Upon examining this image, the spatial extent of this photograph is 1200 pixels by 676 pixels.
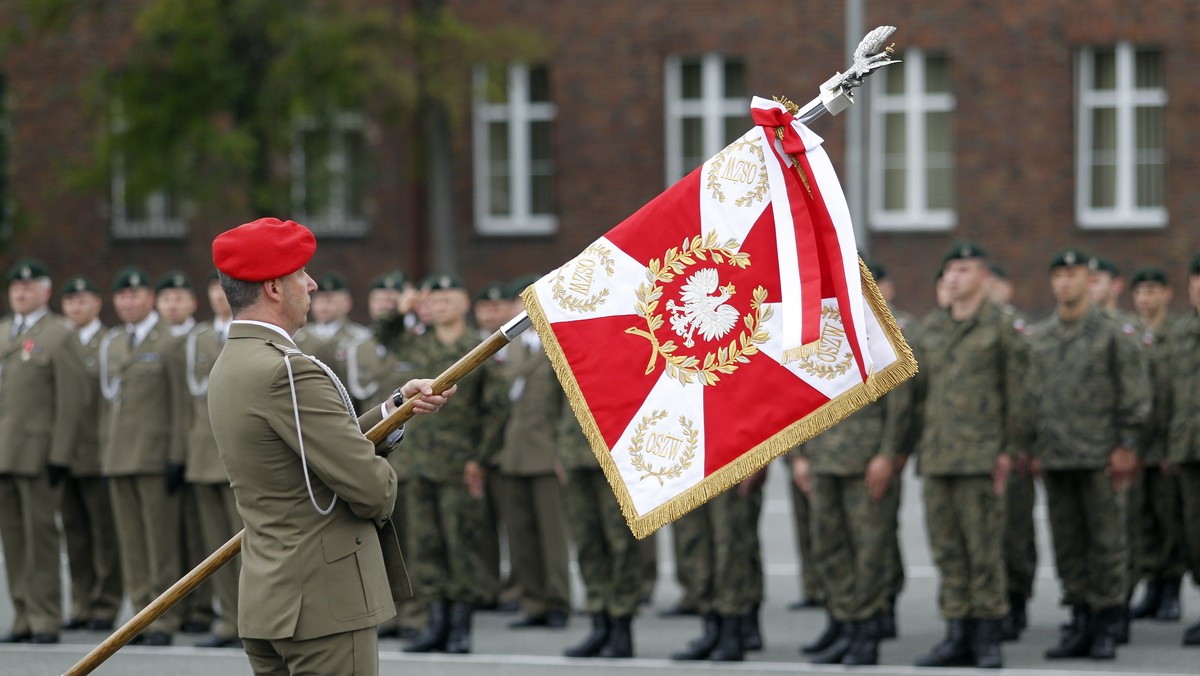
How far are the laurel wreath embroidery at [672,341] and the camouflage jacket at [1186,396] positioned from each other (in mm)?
5246

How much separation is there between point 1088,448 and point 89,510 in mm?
6603

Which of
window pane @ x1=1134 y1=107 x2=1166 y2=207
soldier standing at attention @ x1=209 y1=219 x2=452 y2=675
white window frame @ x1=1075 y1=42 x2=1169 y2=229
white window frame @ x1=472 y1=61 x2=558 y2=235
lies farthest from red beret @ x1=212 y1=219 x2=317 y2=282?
white window frame @ x1=472 y1=61 x2=558 y2=235

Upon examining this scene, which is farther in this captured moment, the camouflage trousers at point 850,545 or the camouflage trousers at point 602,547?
the camouflage trousers at point 602,547

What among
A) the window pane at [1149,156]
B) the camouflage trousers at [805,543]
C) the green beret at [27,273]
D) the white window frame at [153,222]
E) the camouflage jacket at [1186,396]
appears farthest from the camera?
the white window frame at [153,222]

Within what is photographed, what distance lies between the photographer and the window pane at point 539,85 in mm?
24125

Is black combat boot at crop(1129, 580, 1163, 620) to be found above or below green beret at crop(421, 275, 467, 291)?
below

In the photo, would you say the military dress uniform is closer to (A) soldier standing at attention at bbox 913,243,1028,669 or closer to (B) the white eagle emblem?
(A) soldier standing at attention at bbox 913,243,1028,669

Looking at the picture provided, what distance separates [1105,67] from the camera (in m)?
22.0

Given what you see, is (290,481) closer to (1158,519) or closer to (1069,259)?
(1069,259)

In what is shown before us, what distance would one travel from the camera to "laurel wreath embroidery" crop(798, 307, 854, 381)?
561 centimetres

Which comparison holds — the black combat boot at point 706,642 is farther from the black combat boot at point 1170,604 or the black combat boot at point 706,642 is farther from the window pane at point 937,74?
the window pane at point 937,74

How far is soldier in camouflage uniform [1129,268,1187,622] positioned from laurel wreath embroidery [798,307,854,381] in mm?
5609

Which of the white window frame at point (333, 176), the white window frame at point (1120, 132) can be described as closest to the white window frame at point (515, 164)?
the white window frame at point (333, 176)

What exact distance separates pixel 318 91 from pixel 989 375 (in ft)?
45.2
